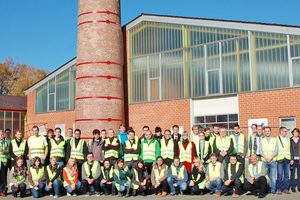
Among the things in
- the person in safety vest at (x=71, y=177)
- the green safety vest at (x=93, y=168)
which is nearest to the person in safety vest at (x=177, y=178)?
the green safety vest at (x=93, y=168)

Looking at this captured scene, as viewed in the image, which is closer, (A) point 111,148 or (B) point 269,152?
(B) point 269,152

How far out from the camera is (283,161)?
991 cm

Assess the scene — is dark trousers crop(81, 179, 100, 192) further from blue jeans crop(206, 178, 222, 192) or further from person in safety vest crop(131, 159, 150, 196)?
blue jeans crop(206, 178, 222, 192)

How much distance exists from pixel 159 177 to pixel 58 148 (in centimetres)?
317

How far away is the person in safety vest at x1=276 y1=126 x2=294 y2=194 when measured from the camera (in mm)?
9695

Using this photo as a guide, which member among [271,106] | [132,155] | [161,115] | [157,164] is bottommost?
[157,164]

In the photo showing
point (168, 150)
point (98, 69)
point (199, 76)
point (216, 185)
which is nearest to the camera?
point (216, 185)

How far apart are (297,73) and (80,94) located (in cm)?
1022

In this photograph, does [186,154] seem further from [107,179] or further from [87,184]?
[87,184]

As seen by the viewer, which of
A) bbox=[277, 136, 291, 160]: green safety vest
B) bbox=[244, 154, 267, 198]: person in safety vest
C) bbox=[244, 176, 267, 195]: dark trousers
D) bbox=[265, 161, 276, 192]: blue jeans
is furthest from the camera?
bbox=[277, 136, 291, 160]: green safety vest

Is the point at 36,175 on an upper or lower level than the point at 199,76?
lower

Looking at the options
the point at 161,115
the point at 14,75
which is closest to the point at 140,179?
the point at 161,115

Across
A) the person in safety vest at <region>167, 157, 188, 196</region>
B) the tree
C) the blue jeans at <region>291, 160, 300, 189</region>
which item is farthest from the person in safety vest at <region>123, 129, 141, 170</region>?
the tree

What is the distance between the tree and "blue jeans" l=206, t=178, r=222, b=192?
4338cm
